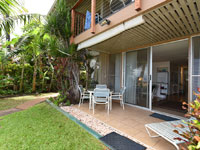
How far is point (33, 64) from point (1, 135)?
754 cm

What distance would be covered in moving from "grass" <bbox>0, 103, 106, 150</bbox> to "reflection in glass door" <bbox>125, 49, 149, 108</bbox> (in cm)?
334

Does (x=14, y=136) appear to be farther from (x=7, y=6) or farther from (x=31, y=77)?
(x=31, y=77)

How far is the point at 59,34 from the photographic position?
5.49 metres

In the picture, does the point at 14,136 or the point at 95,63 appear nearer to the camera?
the point at 14,136

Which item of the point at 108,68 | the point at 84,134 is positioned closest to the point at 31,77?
the point at 108,68

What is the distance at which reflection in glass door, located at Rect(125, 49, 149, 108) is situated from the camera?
4.87m

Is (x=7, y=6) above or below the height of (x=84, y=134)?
above

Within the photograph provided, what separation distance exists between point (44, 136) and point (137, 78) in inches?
176

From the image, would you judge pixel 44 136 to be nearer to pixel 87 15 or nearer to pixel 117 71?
pixel 117 71

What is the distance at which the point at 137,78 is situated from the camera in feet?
Answer: 17.1

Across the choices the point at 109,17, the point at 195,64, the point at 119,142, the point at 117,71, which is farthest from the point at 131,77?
the point at 119,142

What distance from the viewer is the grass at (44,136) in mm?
2189

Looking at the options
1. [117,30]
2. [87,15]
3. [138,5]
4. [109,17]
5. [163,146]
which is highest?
[87,15]

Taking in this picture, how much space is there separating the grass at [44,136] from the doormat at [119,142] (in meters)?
0.19
